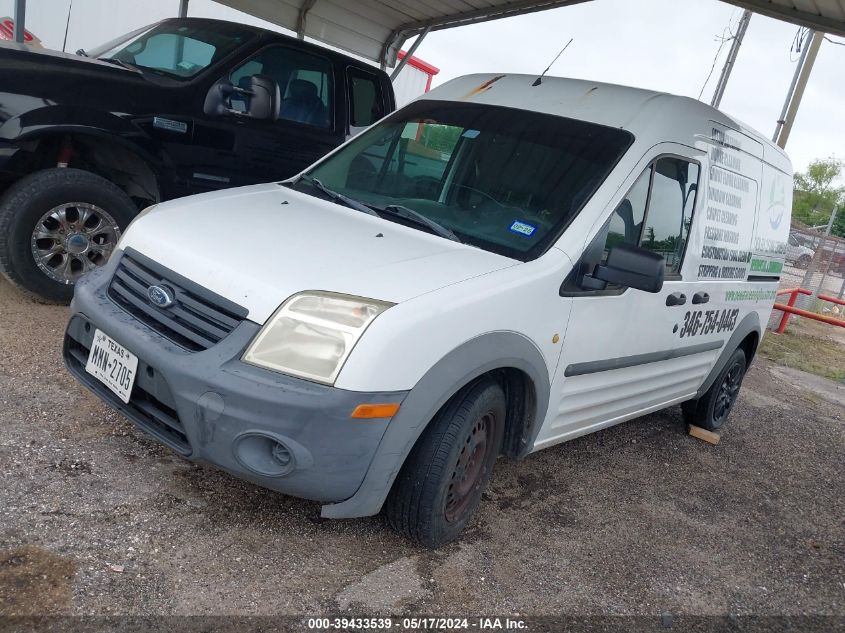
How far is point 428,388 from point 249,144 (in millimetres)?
3260

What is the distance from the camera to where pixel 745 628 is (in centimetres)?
294

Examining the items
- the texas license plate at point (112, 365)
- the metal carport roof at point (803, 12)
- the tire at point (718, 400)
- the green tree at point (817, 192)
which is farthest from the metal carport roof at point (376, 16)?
the green tree at point (817, 192)

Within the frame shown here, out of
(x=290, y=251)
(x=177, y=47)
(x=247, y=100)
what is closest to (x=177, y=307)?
(x=290, y=251)

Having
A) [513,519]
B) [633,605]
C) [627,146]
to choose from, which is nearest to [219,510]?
[513,519]

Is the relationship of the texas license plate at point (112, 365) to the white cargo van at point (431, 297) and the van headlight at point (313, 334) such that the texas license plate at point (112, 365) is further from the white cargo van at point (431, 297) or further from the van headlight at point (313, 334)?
the van headlight at point (313, 334)

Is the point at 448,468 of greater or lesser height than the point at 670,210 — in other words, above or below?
below

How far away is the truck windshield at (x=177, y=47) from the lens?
496cm

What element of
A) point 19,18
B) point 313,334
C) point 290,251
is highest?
point 19,18

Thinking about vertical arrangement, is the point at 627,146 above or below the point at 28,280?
above

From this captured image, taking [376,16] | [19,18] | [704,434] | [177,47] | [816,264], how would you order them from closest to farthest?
[177,47] → [704,434] → [19,18] → [376,16] → [816,264]

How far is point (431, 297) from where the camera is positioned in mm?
2473

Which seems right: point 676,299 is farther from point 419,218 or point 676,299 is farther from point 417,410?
point 417,410

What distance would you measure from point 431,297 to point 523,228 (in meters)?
0.82

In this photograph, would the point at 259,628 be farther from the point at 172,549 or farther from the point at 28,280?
the point at 28,280
